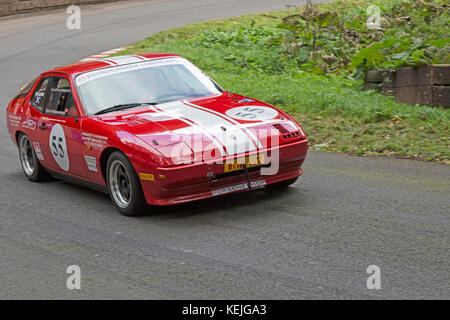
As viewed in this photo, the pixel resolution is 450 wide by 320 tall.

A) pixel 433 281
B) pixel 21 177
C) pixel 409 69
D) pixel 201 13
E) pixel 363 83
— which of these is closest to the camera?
pixel 433 281

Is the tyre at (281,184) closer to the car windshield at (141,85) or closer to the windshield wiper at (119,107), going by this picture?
the car windshield at (141,85)

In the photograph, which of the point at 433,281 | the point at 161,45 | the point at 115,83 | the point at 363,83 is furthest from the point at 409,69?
the point at 161,45

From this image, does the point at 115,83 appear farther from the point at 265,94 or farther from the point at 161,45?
the point at 161,45

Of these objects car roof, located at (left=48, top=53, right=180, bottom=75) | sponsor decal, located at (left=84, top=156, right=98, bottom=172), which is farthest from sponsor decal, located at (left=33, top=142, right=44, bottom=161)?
sponsor decal, located at (left=84, top=156, right=98, bottom=172)

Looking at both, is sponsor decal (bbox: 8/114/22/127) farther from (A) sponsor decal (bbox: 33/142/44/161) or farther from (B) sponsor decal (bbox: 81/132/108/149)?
(B) sponsor decal (bbox: 81/132/108/149)

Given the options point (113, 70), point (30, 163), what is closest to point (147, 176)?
point (113, 70)

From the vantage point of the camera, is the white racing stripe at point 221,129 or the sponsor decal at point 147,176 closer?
the sponsor decal at point 147,176

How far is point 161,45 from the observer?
59.4 feet

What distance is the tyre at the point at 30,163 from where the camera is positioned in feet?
28.7

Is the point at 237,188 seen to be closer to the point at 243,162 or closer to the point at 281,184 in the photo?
the point at 243,162

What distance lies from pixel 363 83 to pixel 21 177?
557 centimetres

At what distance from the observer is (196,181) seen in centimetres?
661

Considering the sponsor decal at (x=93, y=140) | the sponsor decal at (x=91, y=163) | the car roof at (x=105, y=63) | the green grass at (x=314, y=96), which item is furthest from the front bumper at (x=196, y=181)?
the green grass at (x=314, y=96)

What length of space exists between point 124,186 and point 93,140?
58 cm
